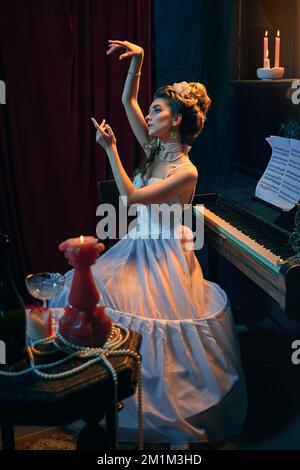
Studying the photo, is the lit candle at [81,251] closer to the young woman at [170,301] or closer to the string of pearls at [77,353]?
the string of pearls at [77,353]

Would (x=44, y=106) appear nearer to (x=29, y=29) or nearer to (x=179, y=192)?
(x=29, y=29)

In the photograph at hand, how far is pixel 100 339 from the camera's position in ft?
5.38

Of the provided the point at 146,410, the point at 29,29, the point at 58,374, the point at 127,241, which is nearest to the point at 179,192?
the point at 127,241

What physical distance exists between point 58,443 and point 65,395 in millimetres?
993

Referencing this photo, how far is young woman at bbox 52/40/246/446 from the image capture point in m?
2.26

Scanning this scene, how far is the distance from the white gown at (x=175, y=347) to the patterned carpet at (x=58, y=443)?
0.04 metres

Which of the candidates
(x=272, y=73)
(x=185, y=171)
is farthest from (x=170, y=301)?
(x=272, y=73)

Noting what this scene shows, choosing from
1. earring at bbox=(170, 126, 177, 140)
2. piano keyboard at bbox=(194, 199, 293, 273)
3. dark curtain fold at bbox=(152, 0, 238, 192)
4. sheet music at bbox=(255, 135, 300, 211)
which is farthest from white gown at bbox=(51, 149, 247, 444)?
dark curtain fold at bbox=(152, 0, 238, 192)

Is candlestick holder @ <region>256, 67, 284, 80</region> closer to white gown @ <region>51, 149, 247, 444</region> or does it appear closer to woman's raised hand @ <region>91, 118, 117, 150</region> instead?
white gown @ <region>51, 149, 247, 444</region>

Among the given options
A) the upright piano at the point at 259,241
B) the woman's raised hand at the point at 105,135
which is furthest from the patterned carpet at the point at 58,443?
the woman's raised hand at the point at 105,135

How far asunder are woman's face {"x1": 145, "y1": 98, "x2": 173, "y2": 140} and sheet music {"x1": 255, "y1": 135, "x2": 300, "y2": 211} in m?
0.53

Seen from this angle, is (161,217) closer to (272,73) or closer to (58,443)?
(272,73)

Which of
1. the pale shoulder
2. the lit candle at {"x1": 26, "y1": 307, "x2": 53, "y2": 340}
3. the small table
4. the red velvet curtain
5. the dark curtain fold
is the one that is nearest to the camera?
the small table

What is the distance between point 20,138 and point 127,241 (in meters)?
1.14
